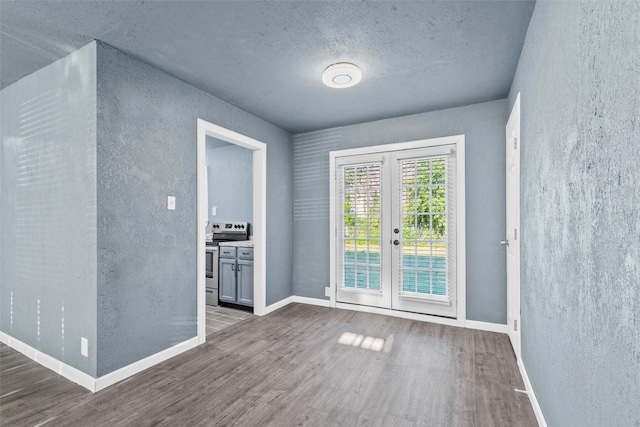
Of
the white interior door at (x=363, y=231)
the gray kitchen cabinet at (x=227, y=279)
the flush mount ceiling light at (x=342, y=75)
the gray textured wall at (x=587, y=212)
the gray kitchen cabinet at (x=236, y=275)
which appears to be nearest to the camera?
the gray textured wall at (x=587, y=212)

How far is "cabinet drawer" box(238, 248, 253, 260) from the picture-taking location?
3941 mm

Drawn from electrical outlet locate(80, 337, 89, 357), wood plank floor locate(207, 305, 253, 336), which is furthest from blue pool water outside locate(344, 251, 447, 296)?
electrical outlet locate(80, 337, 89, 357)

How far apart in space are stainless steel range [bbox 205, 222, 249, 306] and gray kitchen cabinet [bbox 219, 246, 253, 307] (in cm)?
10

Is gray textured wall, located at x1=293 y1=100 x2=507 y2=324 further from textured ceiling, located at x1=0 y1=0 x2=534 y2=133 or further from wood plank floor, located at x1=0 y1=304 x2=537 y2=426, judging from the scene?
wood plank floor, located at x1=0 y1=304 x2=537 y2=426

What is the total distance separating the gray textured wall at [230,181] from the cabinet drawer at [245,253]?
914 millimetres

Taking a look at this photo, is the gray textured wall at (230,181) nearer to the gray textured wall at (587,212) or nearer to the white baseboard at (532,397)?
the white baseboard at (532,397)

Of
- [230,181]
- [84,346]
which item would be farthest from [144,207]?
[230,181]

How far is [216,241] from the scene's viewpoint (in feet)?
15.6

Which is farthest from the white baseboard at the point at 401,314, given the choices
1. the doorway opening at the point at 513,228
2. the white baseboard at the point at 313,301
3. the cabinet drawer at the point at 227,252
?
the cabinet drawer at the point at 227,252

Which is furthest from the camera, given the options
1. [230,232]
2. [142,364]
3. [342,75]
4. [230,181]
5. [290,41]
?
[230,181]

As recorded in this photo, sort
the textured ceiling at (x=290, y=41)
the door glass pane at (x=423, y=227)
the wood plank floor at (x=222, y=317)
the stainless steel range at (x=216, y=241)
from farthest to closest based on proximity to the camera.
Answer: the stainless steel range at (x=216, y=241)
the door glass pane at (x=423, y=227)
the wood plank floor at (x=222, y=317)
the textured ceiling at (x=290, y=41)

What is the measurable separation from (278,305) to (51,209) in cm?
261

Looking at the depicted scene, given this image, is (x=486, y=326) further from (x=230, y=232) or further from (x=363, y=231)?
(x=230, y=232)

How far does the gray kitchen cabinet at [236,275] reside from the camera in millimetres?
3932
